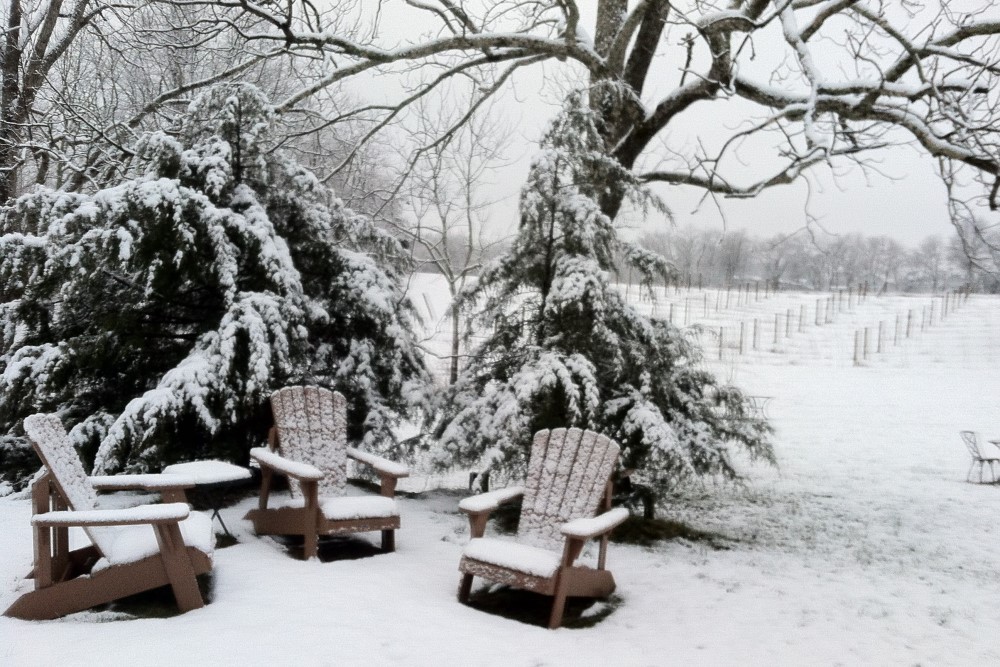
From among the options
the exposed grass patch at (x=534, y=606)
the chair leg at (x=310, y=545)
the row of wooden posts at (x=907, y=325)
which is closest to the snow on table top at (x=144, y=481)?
the chair leg at (x=310, y=545)


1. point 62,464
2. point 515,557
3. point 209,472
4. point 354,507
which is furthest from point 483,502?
point 62,464

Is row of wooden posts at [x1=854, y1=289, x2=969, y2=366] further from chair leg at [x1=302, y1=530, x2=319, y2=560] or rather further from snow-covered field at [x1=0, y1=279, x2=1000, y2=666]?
chair leg at [x1=302, y1=530, x2=319, y2=560]

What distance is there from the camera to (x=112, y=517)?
273cm

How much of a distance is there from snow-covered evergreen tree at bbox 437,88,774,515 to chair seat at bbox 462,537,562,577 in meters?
1.36

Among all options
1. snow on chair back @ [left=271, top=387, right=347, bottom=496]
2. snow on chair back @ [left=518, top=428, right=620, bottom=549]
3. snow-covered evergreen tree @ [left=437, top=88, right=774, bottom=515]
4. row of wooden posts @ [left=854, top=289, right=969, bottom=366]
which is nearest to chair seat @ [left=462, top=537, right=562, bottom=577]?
snow on chair back @ [left=518, top=428, right=620, bottom=549]

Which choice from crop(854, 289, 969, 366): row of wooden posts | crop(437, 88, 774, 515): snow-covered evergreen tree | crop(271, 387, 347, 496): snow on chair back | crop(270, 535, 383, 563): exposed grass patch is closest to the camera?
crop(270, 535, 383, 563): exposed grass patch

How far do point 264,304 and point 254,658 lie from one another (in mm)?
2992

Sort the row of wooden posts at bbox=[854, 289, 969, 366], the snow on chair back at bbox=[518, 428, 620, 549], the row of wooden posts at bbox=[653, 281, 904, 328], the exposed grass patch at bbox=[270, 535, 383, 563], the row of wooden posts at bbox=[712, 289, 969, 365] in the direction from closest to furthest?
1. the snow on chair back at bbox=[518, 428, 620, 549]
2. the exposed grass patch at bbox=[270, 535, 383, 563]
3. the row of wooden posts at bbox=[854, 289, 969, 366]
4. the row of wooden posts at bbox=[712, 289, 969, 365]
5. the row of wooden posts at bbox=[653, 281, 904, 328]

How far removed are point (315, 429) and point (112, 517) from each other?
2012 millimetres

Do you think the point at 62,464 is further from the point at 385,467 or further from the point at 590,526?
the point at 590,526

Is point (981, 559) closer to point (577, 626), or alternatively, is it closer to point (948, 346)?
point (577, 626)

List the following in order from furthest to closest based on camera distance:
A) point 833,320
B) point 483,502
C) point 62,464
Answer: point 833,320, point 483,502, point 62,464

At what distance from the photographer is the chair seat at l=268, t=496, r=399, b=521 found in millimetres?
3959

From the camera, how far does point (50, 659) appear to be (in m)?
2.38
